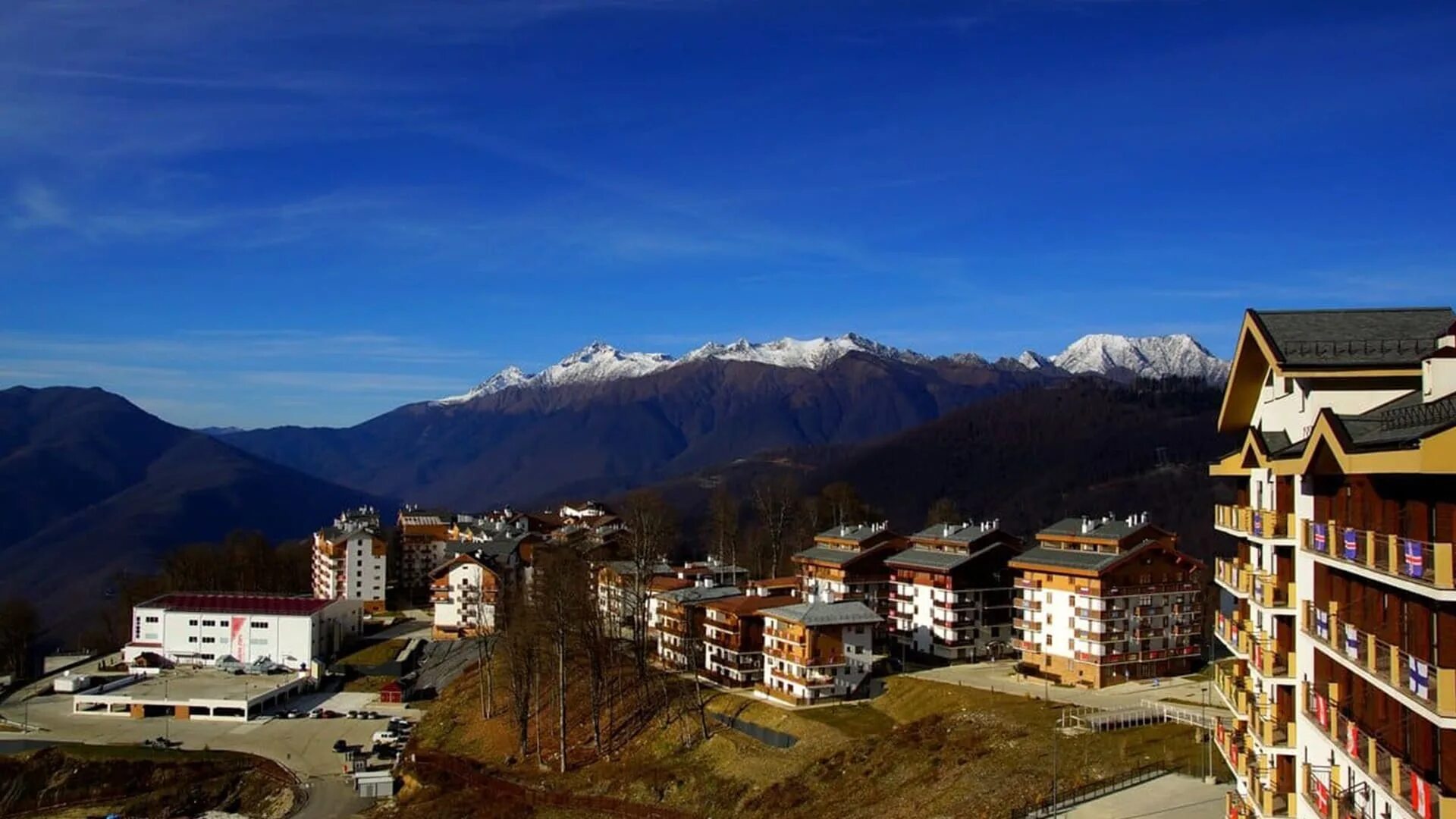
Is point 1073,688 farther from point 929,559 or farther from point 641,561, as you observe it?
point 641,561

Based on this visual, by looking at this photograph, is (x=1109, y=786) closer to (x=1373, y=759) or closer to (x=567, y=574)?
(x=1373, y=759)

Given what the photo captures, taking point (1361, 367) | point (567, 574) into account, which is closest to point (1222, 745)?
point (1361, 367)

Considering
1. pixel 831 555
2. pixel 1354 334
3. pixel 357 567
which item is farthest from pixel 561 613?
pixel 357 567

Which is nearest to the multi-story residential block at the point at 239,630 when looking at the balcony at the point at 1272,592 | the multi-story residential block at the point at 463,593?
the multi-story residential block at the point at 463,593

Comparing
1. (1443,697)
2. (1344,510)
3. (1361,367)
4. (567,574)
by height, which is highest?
(1361,367)

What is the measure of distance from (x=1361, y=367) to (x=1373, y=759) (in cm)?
690

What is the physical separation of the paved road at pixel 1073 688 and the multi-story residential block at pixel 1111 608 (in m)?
1.10

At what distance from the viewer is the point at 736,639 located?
6319 cm

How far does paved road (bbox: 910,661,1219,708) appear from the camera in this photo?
48.8 meters

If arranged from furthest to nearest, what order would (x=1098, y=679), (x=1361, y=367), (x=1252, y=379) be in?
(x=1098, y=679) → (x=1252, y=379) → (x=1361, y=367)

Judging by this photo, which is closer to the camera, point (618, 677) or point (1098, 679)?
point (1098, 679)

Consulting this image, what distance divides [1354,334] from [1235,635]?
6.51 meters

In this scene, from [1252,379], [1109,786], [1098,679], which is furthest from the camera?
[1098,679]

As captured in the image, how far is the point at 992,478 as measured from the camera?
194375 mm
